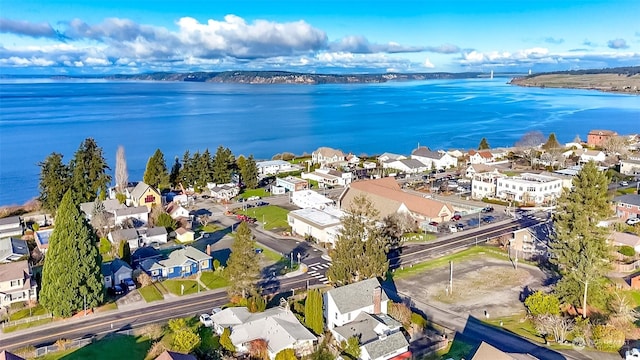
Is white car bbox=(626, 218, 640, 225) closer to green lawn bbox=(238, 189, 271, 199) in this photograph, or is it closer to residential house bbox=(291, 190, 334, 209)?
residential house bbox=(291, 190, 334, 209)

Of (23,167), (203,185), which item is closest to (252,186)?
(203,185)

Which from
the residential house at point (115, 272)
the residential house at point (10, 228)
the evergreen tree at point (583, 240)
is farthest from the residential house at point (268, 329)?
the residential house at point (10, 228)

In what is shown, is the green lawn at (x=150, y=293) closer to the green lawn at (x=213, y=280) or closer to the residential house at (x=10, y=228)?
the green lawn at (x=213, y=280)

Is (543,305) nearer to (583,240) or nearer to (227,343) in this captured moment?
(583,240)

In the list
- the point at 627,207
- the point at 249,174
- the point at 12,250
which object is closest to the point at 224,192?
the point at 249,174

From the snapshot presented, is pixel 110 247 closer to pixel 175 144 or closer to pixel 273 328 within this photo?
pixel 273 328

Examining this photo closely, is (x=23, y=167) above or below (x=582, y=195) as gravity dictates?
below
